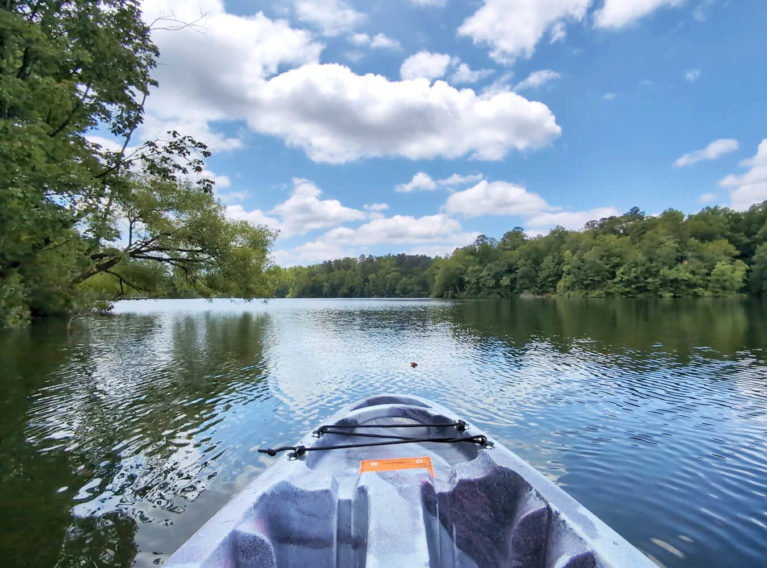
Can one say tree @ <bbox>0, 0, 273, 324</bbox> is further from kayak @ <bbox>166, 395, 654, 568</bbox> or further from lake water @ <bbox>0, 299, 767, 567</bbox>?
kayak @ <bbox>166, 395, 654, 568</bbox>

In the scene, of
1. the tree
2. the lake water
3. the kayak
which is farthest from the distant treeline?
the kayak

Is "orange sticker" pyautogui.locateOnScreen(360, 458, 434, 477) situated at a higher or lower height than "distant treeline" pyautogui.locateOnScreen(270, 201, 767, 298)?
lower

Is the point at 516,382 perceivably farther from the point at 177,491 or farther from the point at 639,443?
the point at 177,491

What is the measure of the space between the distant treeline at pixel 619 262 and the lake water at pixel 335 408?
20275 millimetres

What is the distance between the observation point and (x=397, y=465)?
4.06 metres

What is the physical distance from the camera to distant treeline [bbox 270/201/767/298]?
273 feet

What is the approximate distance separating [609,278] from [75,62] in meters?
110

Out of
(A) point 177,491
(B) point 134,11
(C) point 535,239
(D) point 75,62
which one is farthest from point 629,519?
(C) point 535,239

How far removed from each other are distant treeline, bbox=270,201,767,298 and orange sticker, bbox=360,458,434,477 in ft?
106

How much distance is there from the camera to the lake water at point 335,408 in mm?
5500

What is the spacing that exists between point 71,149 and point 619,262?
110293 mm

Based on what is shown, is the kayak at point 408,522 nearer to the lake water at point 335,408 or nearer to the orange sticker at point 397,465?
the orange sticker at point 397,465

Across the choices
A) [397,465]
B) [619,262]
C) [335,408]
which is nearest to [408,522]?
[397,465]

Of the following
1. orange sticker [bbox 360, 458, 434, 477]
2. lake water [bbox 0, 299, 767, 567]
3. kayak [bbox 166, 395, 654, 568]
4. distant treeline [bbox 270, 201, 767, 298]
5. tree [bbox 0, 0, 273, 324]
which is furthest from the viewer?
distant treeline [bbox 270, 201, 767, 298]
